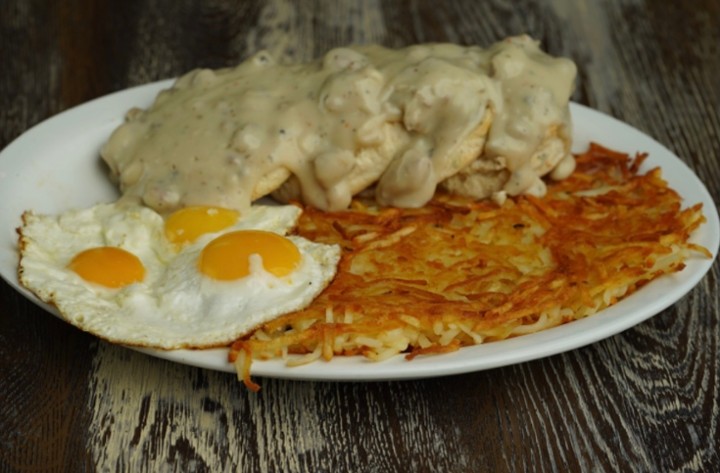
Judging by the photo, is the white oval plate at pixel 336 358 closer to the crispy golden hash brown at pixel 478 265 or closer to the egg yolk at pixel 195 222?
the crispy golden hash brown at pixel 478 265

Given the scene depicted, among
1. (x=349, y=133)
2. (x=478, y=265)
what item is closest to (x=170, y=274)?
(x=349, y=133)

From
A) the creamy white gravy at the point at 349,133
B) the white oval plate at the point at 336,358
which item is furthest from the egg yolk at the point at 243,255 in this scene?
the creamy white gravy at the point at 349,133

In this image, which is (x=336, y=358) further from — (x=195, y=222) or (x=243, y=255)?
(x=195, y=222)

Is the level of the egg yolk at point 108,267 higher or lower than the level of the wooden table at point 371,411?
higher

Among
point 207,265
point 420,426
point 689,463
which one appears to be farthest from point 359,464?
point 689,463

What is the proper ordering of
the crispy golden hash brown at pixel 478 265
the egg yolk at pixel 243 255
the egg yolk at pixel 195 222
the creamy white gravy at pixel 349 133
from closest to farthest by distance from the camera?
the crispy golden hash brown at pixel 478 265 < the egg yolk at pixel 243 255 < the egg yolk at pixel 195 222 < the creamy white gravy at pixel 349 133
